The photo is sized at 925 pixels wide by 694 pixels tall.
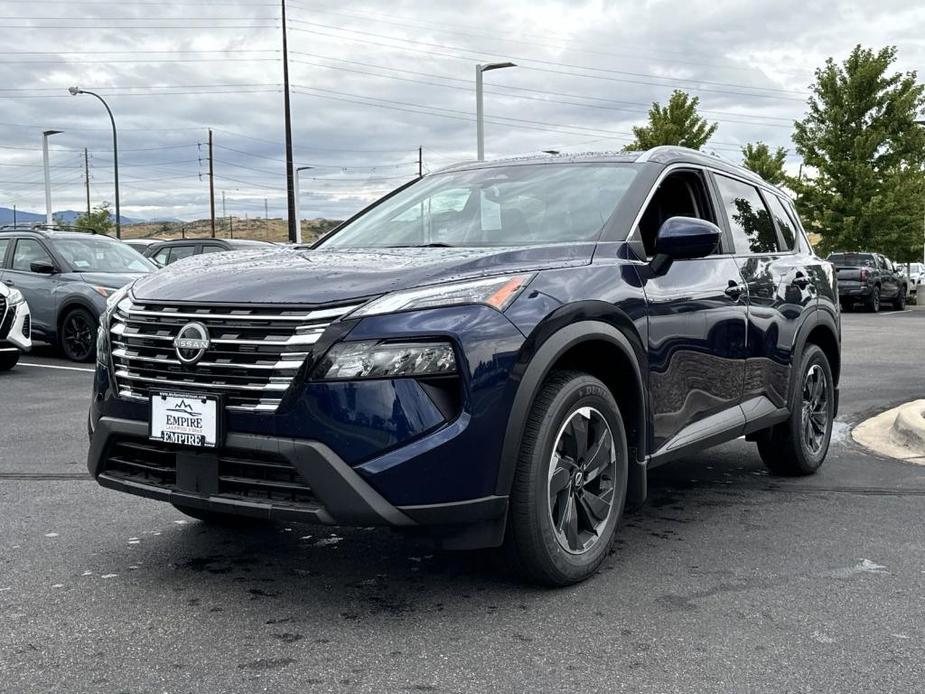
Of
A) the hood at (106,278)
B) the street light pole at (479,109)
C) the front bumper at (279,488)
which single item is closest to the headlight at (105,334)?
the front bumper at (279,488)

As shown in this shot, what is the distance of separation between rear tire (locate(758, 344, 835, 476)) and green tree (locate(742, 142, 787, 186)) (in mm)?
36252

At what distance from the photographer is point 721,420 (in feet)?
15.7

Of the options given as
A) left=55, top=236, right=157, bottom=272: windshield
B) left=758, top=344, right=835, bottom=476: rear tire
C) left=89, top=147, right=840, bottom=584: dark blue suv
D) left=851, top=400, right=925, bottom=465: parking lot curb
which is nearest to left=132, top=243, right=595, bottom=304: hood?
left=89, top=147, right=840, bottom=584: dark blue suv

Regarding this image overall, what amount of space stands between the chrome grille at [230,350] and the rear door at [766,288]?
2.58 meters

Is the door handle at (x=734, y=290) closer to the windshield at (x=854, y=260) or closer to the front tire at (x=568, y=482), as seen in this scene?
the front tire at (x=568, y=482)

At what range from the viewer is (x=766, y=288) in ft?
17.3

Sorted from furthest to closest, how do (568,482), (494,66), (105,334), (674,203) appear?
(494,66), (674,203), (105,334), (568,482)

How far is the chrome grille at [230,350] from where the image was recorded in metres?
3.29

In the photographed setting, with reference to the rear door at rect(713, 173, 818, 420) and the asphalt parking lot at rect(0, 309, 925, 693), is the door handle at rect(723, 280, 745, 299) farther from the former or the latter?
the asphalt parking lot at rect(0, 309, 925, 693)

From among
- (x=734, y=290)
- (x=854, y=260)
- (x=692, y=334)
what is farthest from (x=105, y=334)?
(x=854, y=260)

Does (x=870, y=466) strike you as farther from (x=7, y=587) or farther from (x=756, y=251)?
(x=7, y=587)

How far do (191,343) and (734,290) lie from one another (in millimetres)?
2680

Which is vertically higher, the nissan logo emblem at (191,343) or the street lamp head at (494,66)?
the street lamp head at (494,66)

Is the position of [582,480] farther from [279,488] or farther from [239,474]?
[239,474]
